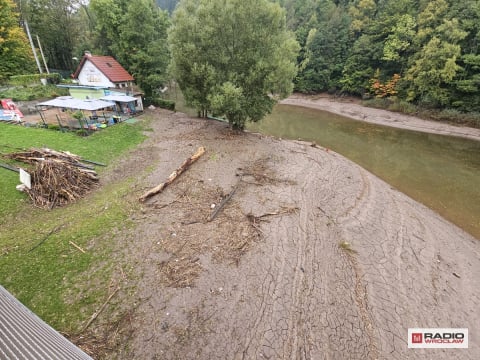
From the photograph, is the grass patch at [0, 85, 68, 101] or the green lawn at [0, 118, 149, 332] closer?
the green lawn at [0, 118, 149, 332]

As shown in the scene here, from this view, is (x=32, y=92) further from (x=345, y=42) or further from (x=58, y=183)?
(x=345, y=42)

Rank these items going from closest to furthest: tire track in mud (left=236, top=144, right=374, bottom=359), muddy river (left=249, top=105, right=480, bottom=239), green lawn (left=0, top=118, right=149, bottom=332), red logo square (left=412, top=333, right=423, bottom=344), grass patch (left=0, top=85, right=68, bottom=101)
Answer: tire track in mud (left=236, top=144, right=374, bottom=359) → red logo square (left=412, top=333, right=423, bottom=344) → green lawn (left=0, top=118, right=149, bottom=332) → muddy river (left=249, top=105, right=480, bottom=239) → grass patch (left=0, top=85, right=68, bottom=101)

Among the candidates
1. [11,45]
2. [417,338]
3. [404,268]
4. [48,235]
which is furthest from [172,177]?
[11,45]

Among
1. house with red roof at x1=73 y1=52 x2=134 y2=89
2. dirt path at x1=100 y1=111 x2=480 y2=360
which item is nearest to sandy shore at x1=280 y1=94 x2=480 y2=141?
dirt path at x1=100 y1=111 x2=480 y2=360

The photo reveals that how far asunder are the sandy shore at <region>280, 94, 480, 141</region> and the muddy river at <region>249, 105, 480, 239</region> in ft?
4.15

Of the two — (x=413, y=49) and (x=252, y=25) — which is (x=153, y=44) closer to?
(x=252, y=25)

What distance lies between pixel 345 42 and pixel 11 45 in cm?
4555

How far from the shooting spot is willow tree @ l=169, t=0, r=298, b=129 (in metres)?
16.1

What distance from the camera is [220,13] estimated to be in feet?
53.0

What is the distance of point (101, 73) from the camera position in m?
25.1

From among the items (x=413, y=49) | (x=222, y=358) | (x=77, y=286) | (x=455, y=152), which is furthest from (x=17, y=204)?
(x=413, y=49)

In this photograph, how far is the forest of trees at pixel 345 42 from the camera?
24.5 metres

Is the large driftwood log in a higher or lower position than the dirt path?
higher

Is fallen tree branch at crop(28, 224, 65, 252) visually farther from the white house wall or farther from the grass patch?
the grass patch
